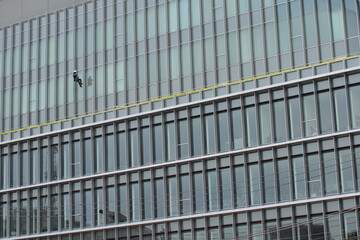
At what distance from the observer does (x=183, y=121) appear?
191 feet

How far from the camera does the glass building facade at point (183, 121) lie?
5262cm

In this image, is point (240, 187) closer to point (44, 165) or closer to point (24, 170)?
point (44, 165)

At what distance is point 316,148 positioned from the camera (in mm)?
52531

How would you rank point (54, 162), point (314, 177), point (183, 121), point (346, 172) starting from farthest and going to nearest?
point (54, 162) → point (183, 121) → point (314, 177) → point (346, 172)

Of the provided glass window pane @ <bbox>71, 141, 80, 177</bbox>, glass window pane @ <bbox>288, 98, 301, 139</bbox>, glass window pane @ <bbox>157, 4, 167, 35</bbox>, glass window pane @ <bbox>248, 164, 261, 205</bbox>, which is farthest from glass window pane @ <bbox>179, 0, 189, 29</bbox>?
glass window pane @ <bbox>71, 141, 80, 177</bbox>

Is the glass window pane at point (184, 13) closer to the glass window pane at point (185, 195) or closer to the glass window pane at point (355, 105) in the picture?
the glass window pane at point (185, 195)

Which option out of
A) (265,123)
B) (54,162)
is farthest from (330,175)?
(54,162)

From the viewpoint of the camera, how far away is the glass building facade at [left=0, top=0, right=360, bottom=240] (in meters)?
52.6

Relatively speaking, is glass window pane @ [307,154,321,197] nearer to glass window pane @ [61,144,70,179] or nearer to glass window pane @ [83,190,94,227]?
glass window pane @ [83,190,94,227]

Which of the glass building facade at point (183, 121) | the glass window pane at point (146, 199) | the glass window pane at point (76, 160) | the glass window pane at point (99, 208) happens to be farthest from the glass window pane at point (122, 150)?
the glass window pane at point (76, 160)

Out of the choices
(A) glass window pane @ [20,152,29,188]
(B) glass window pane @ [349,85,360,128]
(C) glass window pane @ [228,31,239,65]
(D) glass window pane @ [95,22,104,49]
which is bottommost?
(A) glass window pane @ [20,152,29,188]

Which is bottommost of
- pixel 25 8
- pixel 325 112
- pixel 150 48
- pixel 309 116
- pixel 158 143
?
pixel 158 143

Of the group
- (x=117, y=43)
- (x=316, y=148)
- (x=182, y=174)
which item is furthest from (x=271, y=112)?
(x=117, y=43)

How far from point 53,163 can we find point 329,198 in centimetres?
2229
